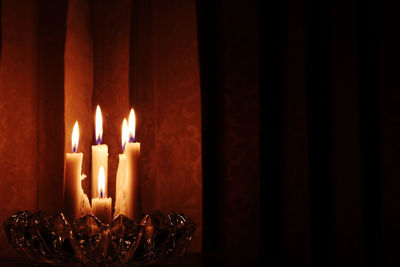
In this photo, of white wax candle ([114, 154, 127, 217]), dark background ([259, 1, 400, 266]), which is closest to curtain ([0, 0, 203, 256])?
dark background ([259, 1, 400, 266])

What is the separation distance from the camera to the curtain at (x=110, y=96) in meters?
1.07

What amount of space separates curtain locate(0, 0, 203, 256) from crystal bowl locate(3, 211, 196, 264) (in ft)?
1.34

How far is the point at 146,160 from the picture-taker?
3.81ft

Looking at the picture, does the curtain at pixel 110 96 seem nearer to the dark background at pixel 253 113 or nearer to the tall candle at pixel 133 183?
the dark background at pixel 253 113

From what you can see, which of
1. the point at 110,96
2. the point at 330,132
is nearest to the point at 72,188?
the point at 110,96

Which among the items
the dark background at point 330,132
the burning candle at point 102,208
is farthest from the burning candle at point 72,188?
the dark background at point 330,132

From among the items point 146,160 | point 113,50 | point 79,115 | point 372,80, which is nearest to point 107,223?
point 146,160

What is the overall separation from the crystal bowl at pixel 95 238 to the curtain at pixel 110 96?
0.41m

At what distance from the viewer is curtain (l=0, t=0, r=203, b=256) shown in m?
1.07

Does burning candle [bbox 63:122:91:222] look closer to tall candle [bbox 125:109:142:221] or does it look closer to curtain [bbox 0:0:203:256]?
tall candle [bbox 125:109:142:221]

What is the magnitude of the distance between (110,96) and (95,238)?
25.8 inches

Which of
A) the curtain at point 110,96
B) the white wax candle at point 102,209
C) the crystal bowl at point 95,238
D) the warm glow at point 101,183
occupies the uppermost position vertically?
the curtain at point 110,96

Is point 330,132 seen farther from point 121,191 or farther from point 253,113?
point 121,191

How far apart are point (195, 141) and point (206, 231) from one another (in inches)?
11.0
